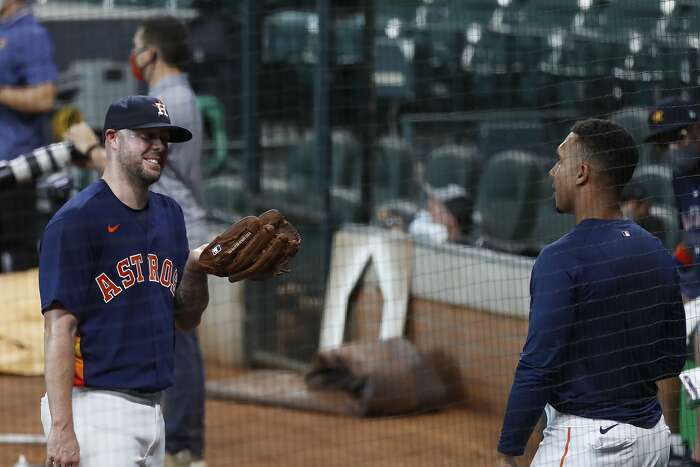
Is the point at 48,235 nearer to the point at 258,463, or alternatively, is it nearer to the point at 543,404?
the point at 543,404

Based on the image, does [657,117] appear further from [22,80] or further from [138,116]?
[22,80]

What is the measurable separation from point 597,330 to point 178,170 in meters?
2.53

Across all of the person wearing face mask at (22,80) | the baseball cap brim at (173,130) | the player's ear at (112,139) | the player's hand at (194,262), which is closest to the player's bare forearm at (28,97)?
the person wearing face mask at (22,80)

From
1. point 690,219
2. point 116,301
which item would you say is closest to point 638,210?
point 690,219

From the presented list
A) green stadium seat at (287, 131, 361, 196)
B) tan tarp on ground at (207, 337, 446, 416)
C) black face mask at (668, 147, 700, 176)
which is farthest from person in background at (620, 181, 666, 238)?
green stadium seat at (287, 131, 361, 196)

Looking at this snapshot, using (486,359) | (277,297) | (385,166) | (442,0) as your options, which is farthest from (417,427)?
(442,0)

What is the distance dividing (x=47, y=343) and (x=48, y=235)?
33 centimetres

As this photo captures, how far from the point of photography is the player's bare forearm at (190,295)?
3962mm

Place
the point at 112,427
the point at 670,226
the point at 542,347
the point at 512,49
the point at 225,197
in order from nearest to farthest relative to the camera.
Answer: the point at 542,347 < the point at 112,427 < the point at 670,226 < the point at 512,49 < the point at 225,197

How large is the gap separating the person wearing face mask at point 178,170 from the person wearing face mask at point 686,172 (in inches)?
82.1

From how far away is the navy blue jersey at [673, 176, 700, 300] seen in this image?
16.0 feet

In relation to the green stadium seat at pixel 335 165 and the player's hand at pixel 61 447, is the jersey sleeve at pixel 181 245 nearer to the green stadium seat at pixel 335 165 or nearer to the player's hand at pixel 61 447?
the player's hand at pixel 61 447

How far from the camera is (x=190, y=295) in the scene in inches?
157

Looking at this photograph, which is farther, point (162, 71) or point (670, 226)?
point (670, 226)
